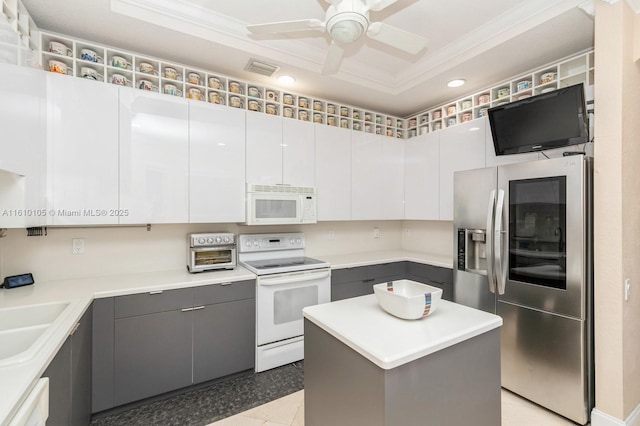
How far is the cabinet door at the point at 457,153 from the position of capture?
9.39 feet

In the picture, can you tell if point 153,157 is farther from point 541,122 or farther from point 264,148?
point 541,122

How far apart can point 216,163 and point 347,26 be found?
5.01ft

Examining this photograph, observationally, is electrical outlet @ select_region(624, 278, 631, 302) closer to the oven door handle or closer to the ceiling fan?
the ceiling fan

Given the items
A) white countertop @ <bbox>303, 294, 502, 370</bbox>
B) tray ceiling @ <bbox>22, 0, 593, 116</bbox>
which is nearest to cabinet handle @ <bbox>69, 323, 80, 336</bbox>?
white countertop @ <bbox>303, 294, 502, 370</bbox>

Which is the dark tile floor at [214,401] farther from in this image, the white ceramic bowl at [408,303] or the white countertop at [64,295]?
the white ceramic bowl at [408,303]

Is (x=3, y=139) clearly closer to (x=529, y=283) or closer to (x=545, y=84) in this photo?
(x=529, y=283)

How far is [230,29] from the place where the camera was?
2209mm

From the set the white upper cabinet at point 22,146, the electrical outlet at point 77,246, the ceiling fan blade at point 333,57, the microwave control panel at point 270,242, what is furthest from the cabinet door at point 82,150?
the ceiling fan blade at point 333,57

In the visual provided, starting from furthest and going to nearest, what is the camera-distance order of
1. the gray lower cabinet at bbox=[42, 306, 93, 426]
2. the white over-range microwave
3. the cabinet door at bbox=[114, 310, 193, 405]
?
the white over-range microwave < the cabinet door at bbox=[114, 310, 193, 405] < the gray lower cabinet at bbox=[42, 306, 93, 426]

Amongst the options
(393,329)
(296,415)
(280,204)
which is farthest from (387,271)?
(393,329)

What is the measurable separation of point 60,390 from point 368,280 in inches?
97.1

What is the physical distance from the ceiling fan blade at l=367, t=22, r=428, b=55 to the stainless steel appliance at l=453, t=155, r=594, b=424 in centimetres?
116

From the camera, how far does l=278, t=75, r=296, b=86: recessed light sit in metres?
2.81

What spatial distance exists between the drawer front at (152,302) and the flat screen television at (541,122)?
9.16ft
